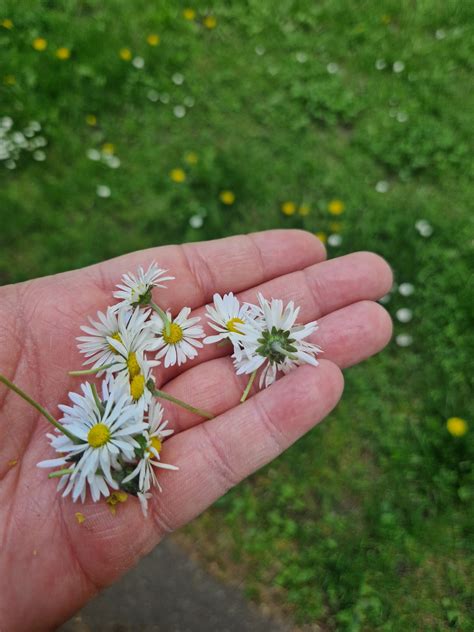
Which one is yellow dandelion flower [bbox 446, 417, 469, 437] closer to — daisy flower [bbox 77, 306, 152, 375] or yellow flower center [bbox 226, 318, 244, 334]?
yellow flower center [bbox 226, 318, 244, 334]

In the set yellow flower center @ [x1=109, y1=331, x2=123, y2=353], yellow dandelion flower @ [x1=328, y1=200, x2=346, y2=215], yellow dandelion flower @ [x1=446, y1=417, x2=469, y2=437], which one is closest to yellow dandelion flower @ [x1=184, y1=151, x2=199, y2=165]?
yellow dandelion flower @ [x1=328, y1=200, x2=346, y2=215]

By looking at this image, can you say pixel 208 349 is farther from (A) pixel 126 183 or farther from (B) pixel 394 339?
(A) pixel 126 183

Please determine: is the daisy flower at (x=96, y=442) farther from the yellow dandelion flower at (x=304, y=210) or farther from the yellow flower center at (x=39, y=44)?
the yellow flower center at (x=39, y=44)

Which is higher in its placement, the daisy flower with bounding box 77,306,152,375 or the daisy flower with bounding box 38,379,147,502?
the daisy flower with bounding box 77,306,152,375

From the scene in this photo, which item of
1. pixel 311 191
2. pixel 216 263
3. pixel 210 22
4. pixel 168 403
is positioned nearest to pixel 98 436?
pixel 168 403

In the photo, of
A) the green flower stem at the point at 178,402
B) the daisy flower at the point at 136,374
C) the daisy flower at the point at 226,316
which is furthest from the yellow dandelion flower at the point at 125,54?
the green flower stem at the point at 178,402

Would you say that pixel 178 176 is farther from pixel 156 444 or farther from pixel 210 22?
pixel 156 444

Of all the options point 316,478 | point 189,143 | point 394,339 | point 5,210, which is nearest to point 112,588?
point 316,478
